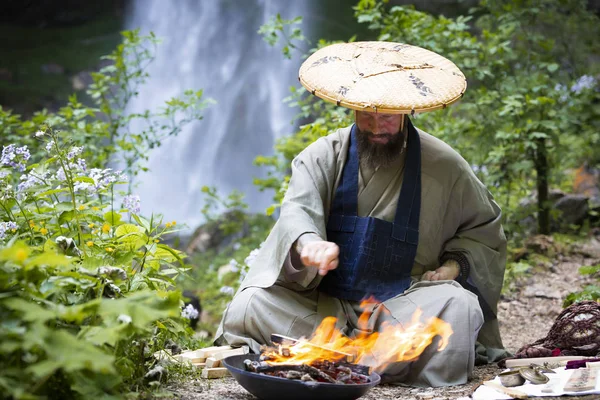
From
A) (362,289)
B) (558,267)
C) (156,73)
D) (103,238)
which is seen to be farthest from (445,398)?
(156,73)

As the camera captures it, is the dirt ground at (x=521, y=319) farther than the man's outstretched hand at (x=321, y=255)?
Yes

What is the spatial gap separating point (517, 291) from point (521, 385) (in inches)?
125

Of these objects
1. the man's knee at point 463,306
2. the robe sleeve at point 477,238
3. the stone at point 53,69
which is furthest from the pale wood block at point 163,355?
the stone at point 53,69

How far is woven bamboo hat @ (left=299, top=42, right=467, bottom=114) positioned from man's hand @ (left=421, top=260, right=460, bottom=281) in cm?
92

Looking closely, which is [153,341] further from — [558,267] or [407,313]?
[558,267]

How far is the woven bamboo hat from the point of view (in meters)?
3.41

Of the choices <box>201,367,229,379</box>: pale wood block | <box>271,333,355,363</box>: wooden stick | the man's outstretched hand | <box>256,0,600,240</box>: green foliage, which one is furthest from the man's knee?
<box>256,0,600,240</box>: green foliage

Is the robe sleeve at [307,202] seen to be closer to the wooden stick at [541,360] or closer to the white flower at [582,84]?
the wooden stick at [541,360]

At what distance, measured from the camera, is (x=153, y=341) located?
340cm

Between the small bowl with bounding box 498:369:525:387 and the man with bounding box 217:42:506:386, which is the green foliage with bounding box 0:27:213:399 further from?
the small bowl with bounding box 498:369:525:387

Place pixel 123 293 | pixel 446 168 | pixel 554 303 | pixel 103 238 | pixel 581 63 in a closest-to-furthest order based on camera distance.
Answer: pixel 123 293, pixel 103 238, pixel 446 168, pixel 554 303, pixel 581 63

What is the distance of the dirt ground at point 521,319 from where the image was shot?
328 cm

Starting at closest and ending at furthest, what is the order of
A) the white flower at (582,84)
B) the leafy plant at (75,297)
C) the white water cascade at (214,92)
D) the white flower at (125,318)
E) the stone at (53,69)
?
the leafy plant at (75,297) < the white flower at (125,318) < the white flower at (582,84) < the stone at (53,69) < the white water cascade at (214,92)

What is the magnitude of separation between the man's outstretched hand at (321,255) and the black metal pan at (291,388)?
0.51m
